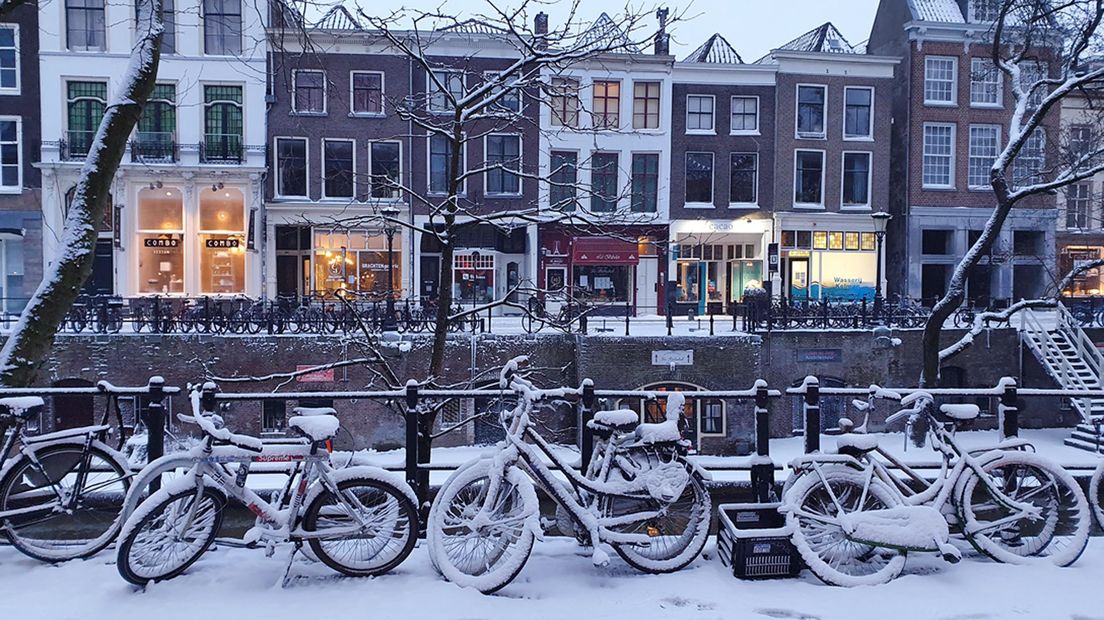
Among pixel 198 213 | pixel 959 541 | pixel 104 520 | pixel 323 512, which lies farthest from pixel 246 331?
pixel 959 541

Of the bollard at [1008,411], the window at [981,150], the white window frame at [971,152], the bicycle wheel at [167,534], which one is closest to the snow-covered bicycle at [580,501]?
the bicycle wheel at [167,534]

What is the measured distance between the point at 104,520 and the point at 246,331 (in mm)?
16283

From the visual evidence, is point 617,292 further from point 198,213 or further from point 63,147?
point 63,147

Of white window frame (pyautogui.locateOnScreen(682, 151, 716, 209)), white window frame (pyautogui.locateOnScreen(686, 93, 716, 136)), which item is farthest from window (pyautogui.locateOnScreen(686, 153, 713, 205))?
white window frame (pyautogui.locateOnScreen(686, 93, 716, 136))

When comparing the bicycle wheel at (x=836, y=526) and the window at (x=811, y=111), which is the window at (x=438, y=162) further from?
the bicycle wheel at (x=836, y=526)

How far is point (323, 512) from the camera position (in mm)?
5137

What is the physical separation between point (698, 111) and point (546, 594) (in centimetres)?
2796

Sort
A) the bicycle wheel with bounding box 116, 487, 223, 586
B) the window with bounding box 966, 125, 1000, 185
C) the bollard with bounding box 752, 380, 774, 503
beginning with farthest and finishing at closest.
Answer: the window with bounding box 966, 125, 1000, 185 < the bollard with bounding box 752, 380, 774, 503 < the bicycle wheel with bounding box 116, 487, 223, 586

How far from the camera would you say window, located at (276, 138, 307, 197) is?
28.6 metres

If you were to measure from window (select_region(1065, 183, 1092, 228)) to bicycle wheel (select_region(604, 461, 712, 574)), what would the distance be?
1374 inches

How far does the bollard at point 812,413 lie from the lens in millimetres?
5875

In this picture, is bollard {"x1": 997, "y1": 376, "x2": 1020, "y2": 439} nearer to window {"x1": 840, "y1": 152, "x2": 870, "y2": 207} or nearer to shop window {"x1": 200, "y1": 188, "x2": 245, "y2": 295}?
shop window {"x1": 200, "y1": 188, "x2": 245, "y2": 295}

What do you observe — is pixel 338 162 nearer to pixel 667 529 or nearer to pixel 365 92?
pixel 365 92

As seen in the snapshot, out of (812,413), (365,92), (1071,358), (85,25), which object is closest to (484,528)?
(812,413)
